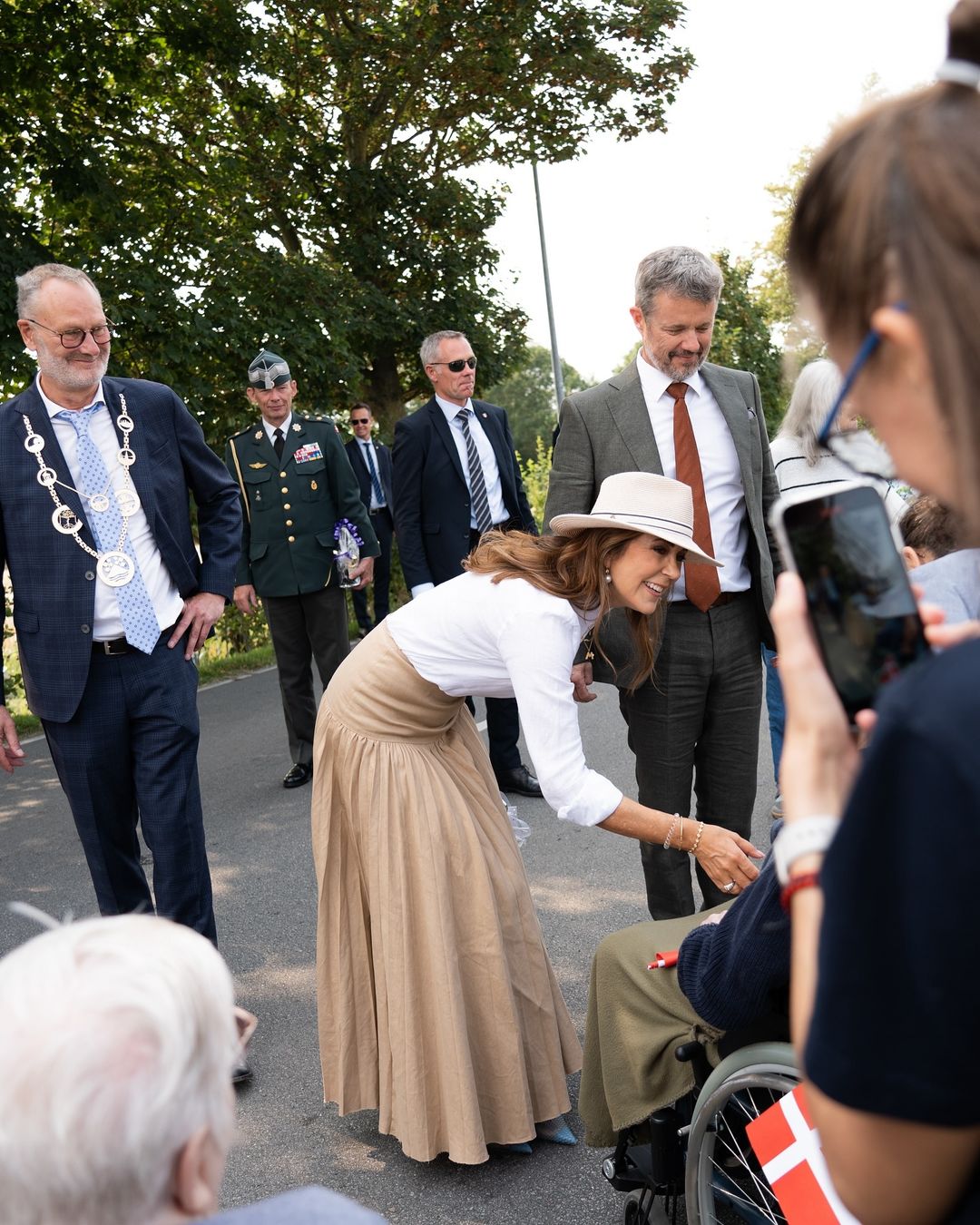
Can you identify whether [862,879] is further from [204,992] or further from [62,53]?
[62,53]

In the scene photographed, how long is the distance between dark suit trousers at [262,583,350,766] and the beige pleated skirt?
3.76m

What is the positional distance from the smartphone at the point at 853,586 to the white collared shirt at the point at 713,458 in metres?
2.59

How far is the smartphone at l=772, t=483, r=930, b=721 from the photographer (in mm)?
1032

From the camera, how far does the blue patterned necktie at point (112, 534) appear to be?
356 centimetres

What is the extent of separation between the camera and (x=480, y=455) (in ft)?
21.0

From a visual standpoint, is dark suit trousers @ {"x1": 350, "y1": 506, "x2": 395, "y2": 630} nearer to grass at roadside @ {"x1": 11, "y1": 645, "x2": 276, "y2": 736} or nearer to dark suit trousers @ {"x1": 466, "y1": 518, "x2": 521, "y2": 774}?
grass at roadside @ {"x1": 11, "y1": 645, "x2": 276, "y2": 736}

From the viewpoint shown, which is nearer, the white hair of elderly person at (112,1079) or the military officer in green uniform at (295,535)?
the white hair of elderly person at (112,1079)

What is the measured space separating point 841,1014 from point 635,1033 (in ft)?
5.22

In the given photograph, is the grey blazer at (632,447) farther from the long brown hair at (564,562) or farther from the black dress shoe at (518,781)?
the black dress shoe at (518,781)

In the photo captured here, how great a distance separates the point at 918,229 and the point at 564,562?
2.12 m

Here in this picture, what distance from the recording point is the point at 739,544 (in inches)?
147

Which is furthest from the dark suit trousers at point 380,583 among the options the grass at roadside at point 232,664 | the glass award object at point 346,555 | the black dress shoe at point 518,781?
the black dress shoe at point 518,781

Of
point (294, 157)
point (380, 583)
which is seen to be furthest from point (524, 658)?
point (294, 157)

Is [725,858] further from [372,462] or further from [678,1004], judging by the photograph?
[372,462]
